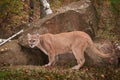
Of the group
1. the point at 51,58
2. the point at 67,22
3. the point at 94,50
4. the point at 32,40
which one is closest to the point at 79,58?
the point at 94,50

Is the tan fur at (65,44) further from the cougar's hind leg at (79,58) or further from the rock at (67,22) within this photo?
the rock at (67,22)

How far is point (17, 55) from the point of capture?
46.2ft

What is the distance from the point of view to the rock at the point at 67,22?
48.1 ft

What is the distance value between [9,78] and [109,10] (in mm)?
5769

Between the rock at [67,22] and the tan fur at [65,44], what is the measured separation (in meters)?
0.76

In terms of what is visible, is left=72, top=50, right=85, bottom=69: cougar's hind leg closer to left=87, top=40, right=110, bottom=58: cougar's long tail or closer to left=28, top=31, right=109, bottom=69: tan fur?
left=28, top=31, right=109, bottom=69: tan fur

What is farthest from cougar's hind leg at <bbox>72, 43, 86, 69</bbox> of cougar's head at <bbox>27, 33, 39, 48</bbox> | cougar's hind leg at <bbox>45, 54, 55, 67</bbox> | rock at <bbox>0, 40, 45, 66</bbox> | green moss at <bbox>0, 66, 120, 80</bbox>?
rock at <bbox>0, 40, 45, 66</bbox>

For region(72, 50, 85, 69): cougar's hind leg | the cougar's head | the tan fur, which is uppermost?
the cougar's head

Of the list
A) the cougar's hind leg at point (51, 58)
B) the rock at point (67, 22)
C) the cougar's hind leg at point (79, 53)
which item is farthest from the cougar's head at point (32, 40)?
the cougar's hind leg at point (79, 53)

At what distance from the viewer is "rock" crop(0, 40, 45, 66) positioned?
13867 mm

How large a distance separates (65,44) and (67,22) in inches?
51.1

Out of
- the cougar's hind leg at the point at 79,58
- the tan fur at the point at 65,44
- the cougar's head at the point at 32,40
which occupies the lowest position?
the cougar's hind leg at the point at 79,58

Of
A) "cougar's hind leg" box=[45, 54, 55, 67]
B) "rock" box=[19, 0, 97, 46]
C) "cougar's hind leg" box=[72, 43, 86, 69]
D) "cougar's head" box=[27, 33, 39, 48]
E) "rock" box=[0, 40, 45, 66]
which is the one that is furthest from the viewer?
"rock" box=[19, 0, 97, 46]

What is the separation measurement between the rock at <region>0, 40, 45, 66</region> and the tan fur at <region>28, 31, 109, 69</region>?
0.69 m
